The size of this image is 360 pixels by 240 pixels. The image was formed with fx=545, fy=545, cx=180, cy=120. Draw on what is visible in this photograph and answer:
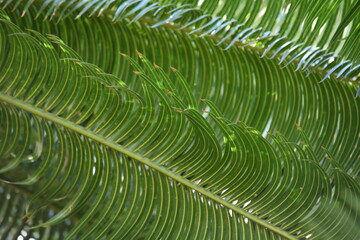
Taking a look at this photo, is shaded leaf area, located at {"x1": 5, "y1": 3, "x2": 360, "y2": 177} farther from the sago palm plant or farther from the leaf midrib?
the leaf midrib

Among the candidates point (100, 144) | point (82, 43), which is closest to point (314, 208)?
point (100, 144)

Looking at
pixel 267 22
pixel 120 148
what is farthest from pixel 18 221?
pixel 267 22

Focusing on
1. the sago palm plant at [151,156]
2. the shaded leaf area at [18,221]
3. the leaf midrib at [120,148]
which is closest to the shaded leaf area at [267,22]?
the sago palm plant at [151,156]

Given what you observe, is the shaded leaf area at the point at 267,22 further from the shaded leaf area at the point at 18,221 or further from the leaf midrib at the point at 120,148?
the shaded leaf area at the point at 18,221

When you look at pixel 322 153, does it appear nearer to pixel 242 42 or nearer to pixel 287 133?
pixel 287 133

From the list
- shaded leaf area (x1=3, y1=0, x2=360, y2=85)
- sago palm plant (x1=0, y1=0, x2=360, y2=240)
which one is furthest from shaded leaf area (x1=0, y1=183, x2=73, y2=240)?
shaded leaf area (x1=3, y1=0, x2=360, y2=85)

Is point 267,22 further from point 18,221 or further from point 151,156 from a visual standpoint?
point 18,221
